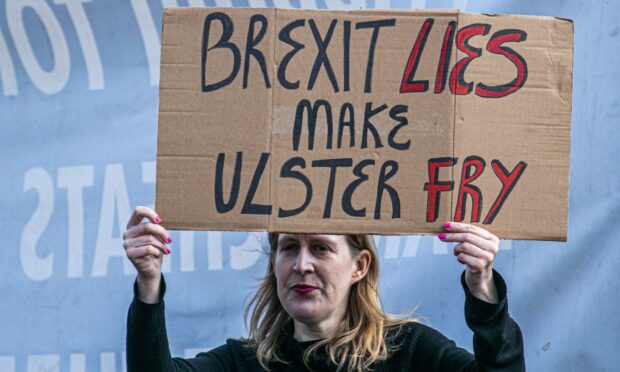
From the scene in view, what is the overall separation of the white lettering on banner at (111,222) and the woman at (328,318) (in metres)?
0.48

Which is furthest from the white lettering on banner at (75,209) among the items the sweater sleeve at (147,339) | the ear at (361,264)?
the ear at (361,264)

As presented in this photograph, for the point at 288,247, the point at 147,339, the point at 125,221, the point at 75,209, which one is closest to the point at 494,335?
the point at 288,247

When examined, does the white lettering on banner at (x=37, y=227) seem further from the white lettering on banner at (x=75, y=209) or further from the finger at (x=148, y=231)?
the finger at (x=148, y=231)

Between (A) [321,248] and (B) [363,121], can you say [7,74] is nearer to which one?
(A) [321,248]

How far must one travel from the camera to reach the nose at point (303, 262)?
2773 mm

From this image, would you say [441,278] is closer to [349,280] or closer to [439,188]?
[349,280]

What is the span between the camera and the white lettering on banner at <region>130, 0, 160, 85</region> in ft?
11.1

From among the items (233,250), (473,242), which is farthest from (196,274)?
(473,242)

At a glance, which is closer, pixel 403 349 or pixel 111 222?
pixel 403 349

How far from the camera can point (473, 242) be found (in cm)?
244

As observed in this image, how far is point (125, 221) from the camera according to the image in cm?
332

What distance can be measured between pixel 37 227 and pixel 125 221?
248 mm

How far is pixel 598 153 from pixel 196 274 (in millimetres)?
1115

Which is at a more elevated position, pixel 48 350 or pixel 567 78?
pixel 567 78
